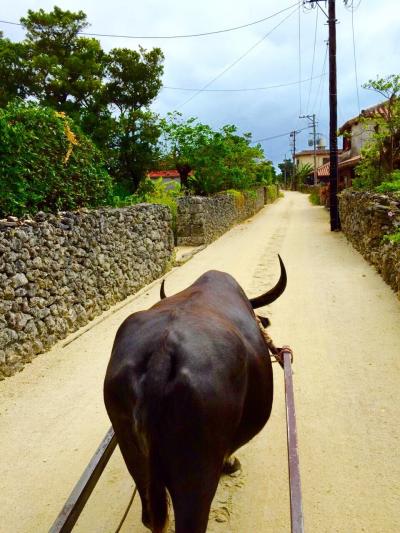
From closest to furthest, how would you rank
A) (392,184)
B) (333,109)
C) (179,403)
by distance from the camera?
(179,403) < (392,184) < (333,109)

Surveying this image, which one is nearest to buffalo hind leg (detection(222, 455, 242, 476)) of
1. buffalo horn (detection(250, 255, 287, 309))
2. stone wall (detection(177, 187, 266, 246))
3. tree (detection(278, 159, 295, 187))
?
buffalo horn (detection(250, 255, 287, 309))

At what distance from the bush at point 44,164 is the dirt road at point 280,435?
2102 mm

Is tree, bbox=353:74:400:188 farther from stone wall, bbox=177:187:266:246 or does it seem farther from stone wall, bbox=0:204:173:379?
stone wall, bbox=0:204:173:379

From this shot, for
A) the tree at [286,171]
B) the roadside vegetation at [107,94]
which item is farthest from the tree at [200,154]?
the tree at [286,171]

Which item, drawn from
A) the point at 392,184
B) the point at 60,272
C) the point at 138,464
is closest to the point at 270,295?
the point at 138,464

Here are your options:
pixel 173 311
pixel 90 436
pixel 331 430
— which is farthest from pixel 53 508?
pixel 331 430

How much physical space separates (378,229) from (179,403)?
1024 centimetres

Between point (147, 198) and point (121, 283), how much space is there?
5.88 meters

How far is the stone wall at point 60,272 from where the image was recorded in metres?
5.69

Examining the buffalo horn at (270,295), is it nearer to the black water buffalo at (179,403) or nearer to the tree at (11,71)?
the black water buffalo at (179,403)

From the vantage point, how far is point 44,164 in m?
7.52

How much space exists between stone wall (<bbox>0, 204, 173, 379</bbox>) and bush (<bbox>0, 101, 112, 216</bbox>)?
45 cm

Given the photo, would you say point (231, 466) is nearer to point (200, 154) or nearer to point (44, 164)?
point (44, 164)

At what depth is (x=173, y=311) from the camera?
2.38m
